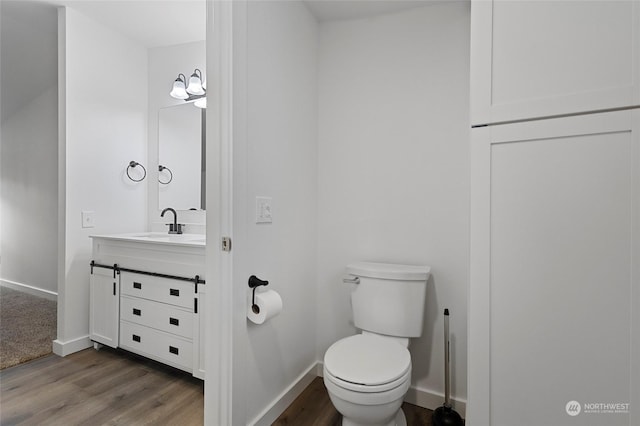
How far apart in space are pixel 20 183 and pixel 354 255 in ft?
13.9

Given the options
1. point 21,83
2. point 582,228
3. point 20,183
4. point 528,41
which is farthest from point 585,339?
point 20,183

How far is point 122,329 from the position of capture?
2.21m

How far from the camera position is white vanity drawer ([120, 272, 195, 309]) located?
1899 mm

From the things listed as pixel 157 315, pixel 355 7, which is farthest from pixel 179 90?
pixel 157 315

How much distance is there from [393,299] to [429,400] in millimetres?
682

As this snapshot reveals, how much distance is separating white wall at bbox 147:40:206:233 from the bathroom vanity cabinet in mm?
529

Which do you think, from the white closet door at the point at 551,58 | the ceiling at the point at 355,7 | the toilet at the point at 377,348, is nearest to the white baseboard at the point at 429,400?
the toilet at the point at 377,348

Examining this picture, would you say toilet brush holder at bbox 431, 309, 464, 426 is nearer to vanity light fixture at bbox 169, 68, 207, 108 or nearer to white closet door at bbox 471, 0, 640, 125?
white closet door at bbox 471, 0, 640, 125

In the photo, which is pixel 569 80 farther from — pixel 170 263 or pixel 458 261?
pixel 170 263

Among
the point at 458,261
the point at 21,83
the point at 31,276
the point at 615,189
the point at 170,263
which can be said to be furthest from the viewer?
the point at 31,276

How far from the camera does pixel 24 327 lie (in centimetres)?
273
